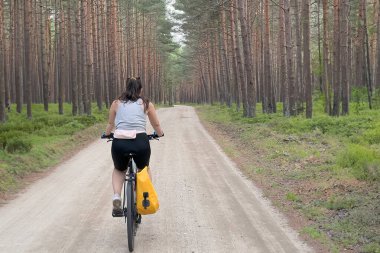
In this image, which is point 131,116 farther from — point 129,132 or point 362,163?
point 362,163

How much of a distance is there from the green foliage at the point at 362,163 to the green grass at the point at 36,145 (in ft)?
23.2

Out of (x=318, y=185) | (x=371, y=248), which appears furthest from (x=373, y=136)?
(x=371, y=248)

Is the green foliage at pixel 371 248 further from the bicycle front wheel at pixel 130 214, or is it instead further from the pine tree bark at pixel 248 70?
the pine tree bark at pixel 248 70

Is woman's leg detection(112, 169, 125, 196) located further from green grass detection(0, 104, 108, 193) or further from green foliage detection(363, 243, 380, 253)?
green grass detection(0, 104, 108, 193)

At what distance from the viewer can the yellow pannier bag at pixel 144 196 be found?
17.6ft

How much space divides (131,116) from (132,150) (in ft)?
1.42

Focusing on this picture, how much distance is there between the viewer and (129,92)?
558 centimetres

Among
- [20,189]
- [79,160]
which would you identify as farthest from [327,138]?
[20,189]

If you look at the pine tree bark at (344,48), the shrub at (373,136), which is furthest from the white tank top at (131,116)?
the pine tree bark at (344,48)

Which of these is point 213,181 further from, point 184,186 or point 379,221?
point 379,221

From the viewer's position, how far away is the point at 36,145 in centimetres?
1405

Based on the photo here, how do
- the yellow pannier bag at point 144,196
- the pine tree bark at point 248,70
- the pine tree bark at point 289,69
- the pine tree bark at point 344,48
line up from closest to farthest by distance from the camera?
the yellow pannier bag at point 144,196 → the pine tree bark at point 289,69 → the pine tree bark at point 344,48 → the pine tree bark at point 248,70

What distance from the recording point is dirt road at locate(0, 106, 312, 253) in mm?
5670

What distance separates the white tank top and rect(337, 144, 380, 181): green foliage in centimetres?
519
